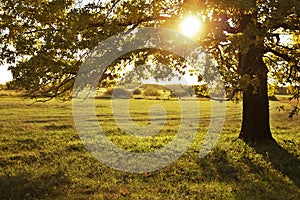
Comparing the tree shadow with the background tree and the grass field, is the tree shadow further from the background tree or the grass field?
the background tree

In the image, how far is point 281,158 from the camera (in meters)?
15.6

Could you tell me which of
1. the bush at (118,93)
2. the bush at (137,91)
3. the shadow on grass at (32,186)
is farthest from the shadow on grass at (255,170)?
the bush at (137,91)

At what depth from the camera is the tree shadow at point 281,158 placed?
13.3 meters

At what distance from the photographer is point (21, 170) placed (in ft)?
44.9

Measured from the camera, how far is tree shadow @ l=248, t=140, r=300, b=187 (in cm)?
1326

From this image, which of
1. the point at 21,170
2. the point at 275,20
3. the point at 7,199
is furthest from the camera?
the point at 21,170

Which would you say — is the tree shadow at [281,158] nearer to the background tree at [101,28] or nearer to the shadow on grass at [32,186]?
the background tree at [101,28]

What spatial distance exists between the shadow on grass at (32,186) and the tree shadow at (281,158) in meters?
7.41

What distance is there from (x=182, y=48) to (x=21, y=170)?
7.41 m

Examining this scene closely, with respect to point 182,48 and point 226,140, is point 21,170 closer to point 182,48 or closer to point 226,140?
point 182,48

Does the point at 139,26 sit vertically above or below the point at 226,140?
above

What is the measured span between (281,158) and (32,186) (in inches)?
388

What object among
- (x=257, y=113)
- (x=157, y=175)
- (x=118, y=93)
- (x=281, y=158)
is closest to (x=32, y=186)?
(x=157, y=175)

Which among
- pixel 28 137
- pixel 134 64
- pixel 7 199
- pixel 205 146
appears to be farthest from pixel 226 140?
pixel 7 199
